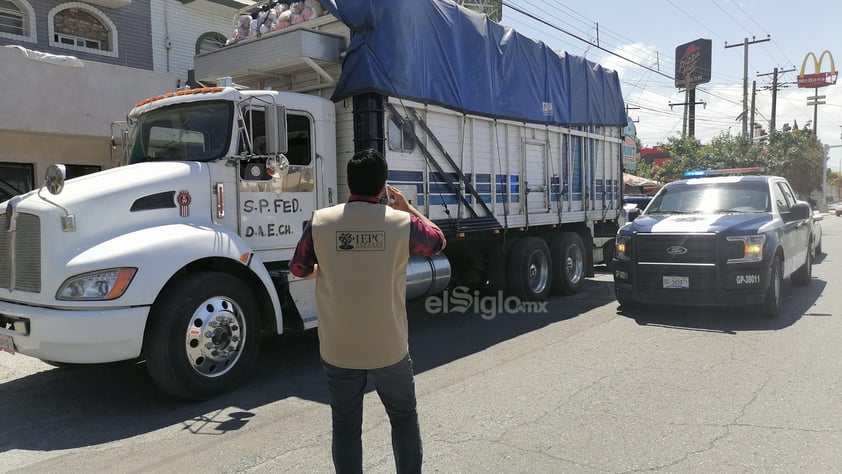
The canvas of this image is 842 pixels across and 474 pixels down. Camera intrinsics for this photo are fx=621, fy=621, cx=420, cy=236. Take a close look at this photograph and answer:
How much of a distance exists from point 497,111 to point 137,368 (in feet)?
17.9

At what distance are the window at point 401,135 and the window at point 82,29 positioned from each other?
8469mm

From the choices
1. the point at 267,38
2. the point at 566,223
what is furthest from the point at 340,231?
the point at 566,223

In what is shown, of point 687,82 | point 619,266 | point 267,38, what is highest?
point 687,82

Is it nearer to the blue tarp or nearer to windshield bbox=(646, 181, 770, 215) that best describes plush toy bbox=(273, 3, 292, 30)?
the blue tarp

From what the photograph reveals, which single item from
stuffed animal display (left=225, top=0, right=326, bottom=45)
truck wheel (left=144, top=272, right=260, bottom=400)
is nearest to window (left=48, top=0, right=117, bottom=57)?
stuffed animal display (left=225, top=0, right=326, bottom=45)

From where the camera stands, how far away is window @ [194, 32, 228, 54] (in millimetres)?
14117

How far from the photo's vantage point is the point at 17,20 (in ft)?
37.7

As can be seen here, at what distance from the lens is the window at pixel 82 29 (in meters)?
12.0

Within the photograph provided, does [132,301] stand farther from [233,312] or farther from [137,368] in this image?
[137,368]

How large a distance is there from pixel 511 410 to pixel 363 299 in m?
2.28

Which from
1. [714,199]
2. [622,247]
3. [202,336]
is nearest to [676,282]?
[622,247]

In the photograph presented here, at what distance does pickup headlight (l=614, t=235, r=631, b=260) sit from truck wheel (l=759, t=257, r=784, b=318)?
1.67 meters

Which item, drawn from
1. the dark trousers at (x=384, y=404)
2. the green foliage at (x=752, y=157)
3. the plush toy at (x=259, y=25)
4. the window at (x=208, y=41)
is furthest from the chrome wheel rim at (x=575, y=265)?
the green foliage at (x=752, y=157)

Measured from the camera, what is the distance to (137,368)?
6.04m
